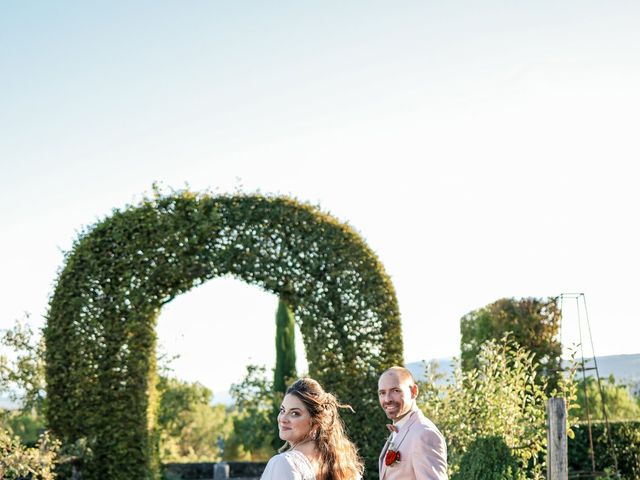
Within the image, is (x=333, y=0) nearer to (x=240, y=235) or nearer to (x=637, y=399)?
(x=240, y=235)

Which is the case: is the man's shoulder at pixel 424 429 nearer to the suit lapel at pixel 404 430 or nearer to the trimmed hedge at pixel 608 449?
the suit lapel at pixel 404 430

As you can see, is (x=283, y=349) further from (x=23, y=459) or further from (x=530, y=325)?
(x=23, y=459)

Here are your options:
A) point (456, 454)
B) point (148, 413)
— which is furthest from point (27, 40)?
point (456, 454)

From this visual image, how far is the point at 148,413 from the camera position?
9.23 m

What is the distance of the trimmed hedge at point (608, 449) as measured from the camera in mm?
9891

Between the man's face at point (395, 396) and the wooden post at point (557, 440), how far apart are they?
8.37 ft

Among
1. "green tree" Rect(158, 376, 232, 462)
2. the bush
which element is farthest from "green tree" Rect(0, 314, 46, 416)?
the bush

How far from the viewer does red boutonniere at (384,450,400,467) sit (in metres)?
3.85

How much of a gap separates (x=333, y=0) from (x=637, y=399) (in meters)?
15.5

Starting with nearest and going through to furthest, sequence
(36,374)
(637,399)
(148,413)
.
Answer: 1. (148,413)
2. (36,374)
3. (637,399)

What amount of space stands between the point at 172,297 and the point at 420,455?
6.20 metres

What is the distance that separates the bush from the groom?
7.31 ft

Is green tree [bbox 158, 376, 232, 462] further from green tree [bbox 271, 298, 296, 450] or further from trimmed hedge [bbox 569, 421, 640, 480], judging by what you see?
trimmed hedge [bbox 569, 421, 640, 480]

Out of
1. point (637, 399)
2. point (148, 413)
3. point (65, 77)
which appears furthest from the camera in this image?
point (637, 399)
